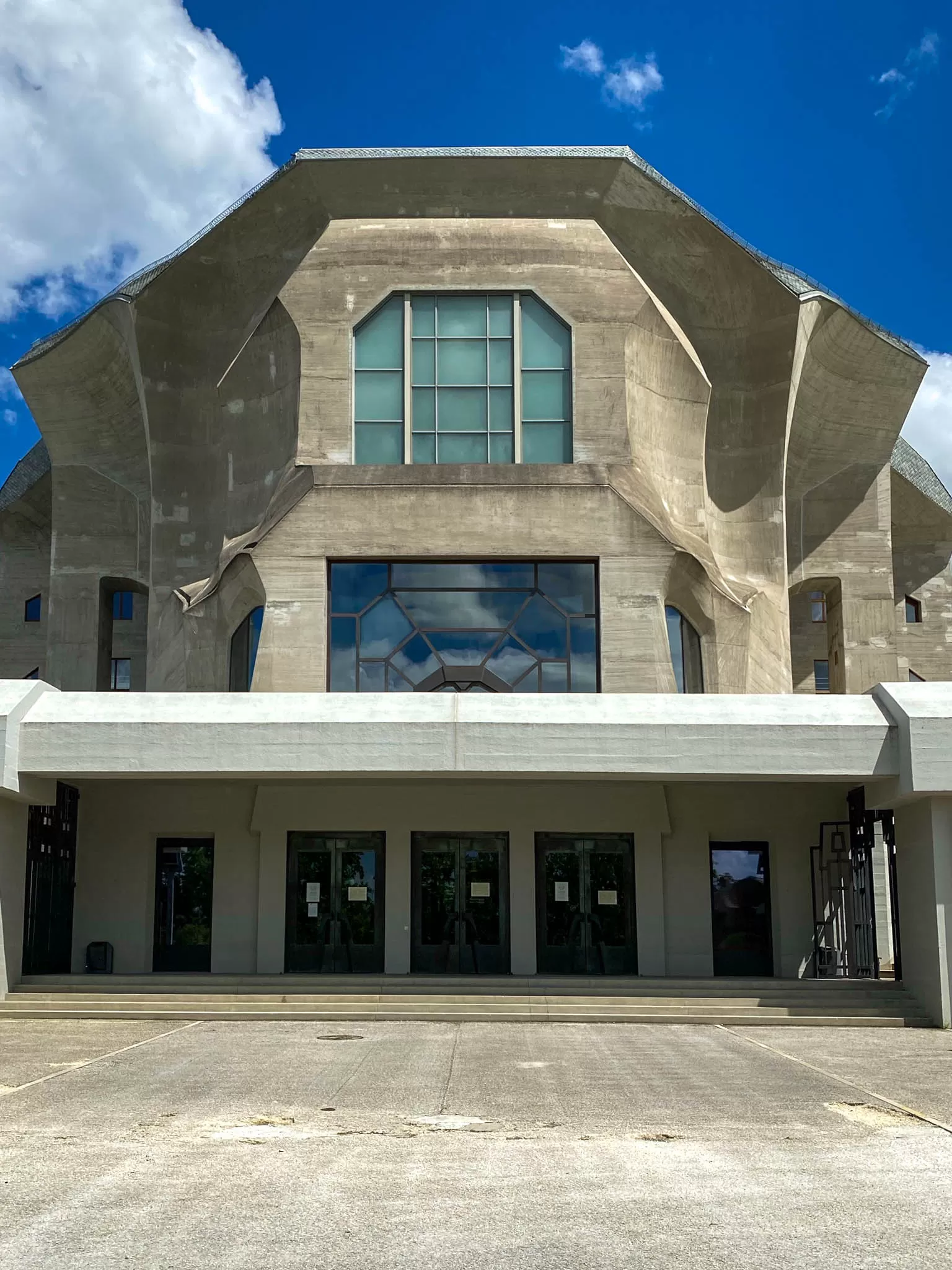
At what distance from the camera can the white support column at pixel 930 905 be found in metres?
18.8

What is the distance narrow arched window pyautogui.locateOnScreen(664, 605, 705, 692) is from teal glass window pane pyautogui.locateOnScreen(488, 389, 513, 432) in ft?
15.6

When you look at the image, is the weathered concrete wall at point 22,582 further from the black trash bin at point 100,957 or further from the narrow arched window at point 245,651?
the black trash bin at point 100,957

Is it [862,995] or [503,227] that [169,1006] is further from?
[503,227]

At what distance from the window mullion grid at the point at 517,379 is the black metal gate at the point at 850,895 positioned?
923 cm

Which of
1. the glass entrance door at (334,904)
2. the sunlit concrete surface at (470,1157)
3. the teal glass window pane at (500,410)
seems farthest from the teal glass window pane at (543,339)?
the sunlit concrete surface at (470,1157)

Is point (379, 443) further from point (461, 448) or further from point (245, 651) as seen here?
point (245, 651)

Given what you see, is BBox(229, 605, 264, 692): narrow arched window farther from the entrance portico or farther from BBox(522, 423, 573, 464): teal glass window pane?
BBox(522, 423, 573, 464): teal glass window pane

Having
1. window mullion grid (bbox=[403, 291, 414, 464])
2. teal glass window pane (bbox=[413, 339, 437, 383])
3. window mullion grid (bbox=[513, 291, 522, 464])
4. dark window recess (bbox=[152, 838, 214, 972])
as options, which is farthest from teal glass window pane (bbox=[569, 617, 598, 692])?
dark window recess (bbox=[152, 838, 214, 972])

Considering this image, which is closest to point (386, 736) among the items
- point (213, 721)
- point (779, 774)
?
point (213, 721)

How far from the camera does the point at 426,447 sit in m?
27.3

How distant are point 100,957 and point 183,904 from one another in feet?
5.23

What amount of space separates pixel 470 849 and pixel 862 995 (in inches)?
268

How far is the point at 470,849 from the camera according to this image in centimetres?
2336

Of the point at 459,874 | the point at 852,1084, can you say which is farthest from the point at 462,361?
the point at 852,1084
